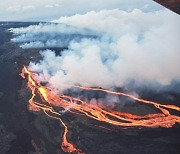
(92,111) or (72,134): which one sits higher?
(92,111)

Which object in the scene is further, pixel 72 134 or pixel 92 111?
pixel 92 111

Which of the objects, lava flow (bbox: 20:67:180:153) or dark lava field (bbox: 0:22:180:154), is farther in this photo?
lava flow (bbox: 20:67:180:153)

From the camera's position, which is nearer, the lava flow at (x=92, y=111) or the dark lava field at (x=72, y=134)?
the dark lava field at (x=72, y=134)

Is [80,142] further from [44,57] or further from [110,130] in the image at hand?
[44,57]
